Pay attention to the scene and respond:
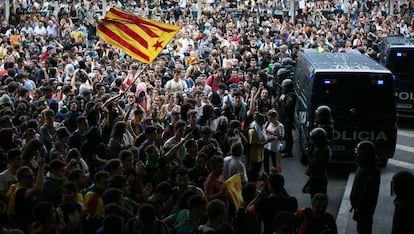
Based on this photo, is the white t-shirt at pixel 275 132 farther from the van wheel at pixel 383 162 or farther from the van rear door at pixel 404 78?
the van rear door at pixel 404 78

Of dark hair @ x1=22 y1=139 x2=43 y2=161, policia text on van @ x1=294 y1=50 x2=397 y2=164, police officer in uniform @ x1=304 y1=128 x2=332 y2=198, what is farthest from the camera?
policia text on van @ x1=294 y1=50 x2=397 y2=164

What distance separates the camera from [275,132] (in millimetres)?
15664

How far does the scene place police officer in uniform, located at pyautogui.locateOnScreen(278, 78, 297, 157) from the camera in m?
18.1

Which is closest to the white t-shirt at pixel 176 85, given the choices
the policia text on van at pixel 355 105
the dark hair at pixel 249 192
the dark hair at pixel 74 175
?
the policia text on van at pixel 355 105

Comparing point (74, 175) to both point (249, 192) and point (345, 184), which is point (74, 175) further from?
point (345, 184)

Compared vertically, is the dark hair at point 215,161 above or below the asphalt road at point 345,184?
above

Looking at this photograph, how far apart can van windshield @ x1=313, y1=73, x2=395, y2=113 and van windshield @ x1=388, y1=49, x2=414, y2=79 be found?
5066 mm

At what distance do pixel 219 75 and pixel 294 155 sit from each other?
3538 millimetres

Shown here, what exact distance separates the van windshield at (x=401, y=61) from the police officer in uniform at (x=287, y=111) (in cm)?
419

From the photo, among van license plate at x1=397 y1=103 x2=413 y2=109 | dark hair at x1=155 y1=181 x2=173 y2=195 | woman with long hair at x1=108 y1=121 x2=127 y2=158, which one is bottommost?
van license plate at x1=397 y1=103 x2=413 y2=109

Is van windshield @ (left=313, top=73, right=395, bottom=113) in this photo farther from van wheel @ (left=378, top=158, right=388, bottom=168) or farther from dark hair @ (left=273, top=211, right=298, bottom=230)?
dark hair @ (left=273, top=211, right=298, bottom=230)

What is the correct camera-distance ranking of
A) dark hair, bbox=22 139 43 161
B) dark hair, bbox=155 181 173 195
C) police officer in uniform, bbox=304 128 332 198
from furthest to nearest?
police officer in uniform, bbox=304 128 332 198 → dark hair, bbox=22 139 43 161 → dark hair, bbox=155 181 173 195

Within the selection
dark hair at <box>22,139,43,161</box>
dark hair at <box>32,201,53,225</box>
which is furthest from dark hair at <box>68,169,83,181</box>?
dark hair at <box>32,201,53,225</box>

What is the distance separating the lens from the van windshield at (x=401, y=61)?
21203 mm
